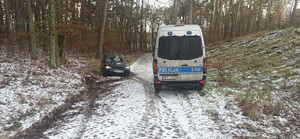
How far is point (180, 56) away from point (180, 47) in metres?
0.35

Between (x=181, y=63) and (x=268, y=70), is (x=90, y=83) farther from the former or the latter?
(x=268, y=70)

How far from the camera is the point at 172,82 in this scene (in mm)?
7555

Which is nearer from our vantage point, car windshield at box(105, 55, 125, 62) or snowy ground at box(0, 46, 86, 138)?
snowy ground at box(0, 46, 86, 138)

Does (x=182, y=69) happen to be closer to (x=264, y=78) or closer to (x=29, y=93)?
(x=264, y=78)

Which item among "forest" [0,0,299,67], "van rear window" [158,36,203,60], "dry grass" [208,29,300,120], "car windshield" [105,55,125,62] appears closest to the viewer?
"dry grass" [208,29,300,120]

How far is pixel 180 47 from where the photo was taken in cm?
745

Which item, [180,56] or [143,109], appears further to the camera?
[180,56]

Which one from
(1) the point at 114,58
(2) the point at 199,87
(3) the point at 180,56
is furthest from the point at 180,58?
(1) the point at 114,58

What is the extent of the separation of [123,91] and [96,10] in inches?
865

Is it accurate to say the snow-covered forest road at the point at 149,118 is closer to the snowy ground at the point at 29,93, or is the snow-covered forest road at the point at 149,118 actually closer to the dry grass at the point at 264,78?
the snowy ground at the point at 29,93

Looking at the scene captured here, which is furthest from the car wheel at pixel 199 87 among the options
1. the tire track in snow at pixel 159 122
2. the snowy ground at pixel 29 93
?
the snowy ground at pixel 29 93

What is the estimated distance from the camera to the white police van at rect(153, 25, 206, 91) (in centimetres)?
740

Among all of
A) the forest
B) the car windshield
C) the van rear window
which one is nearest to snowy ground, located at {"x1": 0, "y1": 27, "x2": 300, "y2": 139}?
the van rear window

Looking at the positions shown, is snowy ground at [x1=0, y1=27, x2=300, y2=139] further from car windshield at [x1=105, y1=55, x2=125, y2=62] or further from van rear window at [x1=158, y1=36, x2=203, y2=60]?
car windshield at [x1=105, y1=55, x2=125, y2=62]
